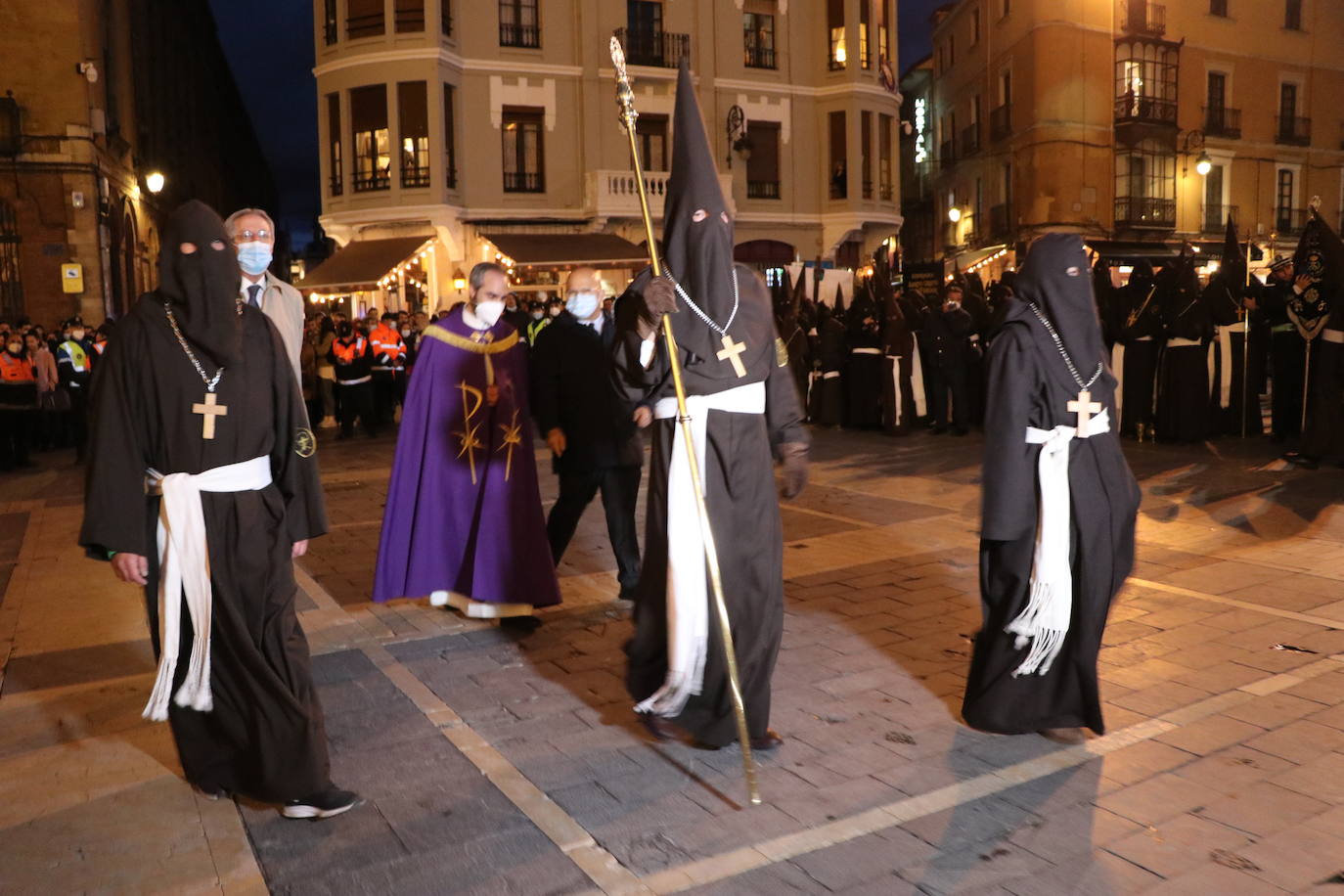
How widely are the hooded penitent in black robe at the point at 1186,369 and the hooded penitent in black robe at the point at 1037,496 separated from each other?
9462mm

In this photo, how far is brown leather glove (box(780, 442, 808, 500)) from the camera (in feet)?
15.5

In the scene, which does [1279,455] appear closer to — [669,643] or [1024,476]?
[1024,476]

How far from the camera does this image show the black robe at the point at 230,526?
388 cm

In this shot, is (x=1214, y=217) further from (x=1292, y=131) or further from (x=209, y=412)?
(x=209, y=412)

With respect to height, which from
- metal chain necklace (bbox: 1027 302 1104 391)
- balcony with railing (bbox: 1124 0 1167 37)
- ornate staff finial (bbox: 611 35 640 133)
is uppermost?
balcony with railing (bbox: 1124 0 1167 37)

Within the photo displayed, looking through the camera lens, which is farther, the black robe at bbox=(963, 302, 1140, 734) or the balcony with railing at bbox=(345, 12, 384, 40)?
the balcony with railing at bbox=(345, 12, 384, 40)

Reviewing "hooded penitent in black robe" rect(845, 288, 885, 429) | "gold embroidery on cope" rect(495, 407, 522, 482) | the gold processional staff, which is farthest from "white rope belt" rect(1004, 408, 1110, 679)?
"hooded penitent in black robe" rect(845, 288, 885, 429)

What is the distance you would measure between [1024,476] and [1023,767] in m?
1.09

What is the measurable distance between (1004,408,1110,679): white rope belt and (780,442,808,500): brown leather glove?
0.91m

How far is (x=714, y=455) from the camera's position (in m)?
4.55

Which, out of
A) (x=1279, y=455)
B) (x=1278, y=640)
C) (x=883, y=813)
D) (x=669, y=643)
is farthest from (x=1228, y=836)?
(x=1279, y=455)

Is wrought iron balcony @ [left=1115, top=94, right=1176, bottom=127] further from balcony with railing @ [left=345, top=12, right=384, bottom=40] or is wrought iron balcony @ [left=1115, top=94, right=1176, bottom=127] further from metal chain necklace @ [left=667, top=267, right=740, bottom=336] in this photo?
metal chain necklace @ [left=667, top=267, right=740, bottom=336]

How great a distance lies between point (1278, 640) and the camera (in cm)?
573

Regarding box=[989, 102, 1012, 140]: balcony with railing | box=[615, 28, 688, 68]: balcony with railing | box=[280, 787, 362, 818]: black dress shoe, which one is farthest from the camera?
box=[989, 102, 1012, 140]: balcony with railing
